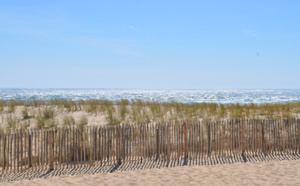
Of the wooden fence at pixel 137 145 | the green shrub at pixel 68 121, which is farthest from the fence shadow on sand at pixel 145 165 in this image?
the green shrub at pixel 68 121

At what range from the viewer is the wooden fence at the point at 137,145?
22.4 ft

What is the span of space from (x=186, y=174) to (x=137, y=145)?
5.52 feet

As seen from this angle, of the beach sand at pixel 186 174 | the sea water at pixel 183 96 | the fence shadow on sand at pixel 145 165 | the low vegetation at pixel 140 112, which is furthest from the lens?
the sea water at pixel 183 96

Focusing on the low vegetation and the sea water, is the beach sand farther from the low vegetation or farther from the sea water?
the sea water

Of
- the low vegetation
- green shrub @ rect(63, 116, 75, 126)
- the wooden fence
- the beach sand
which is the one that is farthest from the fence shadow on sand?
green shrub @ rect(63, 116, 75, 126)

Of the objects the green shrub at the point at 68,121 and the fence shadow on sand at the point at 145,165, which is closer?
the fence shadow on sand at the point at 145,165

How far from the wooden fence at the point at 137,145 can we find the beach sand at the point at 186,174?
37cm

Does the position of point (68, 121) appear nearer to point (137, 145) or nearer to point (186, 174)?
point (137, 145)

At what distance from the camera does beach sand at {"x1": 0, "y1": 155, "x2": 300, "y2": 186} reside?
5.86 m

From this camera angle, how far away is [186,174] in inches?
249

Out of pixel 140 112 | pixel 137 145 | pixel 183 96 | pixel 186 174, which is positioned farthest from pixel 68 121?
pixel 183 96

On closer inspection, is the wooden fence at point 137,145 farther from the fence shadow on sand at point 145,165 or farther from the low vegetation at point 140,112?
the low vegetation at point 140,112

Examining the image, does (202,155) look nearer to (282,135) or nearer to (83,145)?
(282,135)

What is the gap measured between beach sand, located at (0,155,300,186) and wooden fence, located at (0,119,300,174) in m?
0.37
